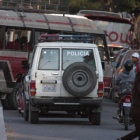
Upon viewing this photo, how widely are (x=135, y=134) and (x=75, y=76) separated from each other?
5874mm

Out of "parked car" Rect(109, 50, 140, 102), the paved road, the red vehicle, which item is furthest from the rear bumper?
"parked car" Rect(109, 50, 140, 102)

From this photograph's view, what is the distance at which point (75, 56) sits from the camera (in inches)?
683

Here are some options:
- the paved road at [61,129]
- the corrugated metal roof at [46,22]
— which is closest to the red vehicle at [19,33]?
the corrugated metal roof at [46,22]

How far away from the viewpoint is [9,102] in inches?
930

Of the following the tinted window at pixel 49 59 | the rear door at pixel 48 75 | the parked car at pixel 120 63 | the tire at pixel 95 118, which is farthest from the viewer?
the parked car at pixel 120 63

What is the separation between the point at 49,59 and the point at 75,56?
→ 59 centimetres

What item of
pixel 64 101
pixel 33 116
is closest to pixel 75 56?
pixel 64 101

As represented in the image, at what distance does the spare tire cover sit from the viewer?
1695cm

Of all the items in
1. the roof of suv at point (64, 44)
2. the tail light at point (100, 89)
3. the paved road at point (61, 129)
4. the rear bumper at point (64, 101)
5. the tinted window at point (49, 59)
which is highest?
the roof of suv at point (64, 44)

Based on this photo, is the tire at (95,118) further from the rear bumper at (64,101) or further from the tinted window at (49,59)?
the tinted window at (49,59)

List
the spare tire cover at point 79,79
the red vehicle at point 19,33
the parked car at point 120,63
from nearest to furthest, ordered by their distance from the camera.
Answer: the spare tire cover at point 79,79
the red vehicle at point 19,33
the parked car at point 120,63

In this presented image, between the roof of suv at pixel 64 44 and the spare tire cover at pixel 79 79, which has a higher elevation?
the roof of suv at pixel 64 44

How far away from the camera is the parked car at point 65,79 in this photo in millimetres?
17031

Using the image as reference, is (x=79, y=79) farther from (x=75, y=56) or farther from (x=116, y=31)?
(x=116, y=31)
